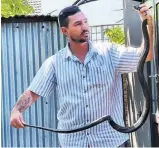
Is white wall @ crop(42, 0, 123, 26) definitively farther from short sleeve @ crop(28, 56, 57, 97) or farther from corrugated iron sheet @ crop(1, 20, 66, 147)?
short sleeve @ crop(28, 56, 57, 97)

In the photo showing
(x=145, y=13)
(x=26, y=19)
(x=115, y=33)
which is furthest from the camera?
(x=115, y=33)

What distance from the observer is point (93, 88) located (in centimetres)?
266

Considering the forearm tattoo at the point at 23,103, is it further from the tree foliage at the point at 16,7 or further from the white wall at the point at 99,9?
the tree foliage at the point at 16,7

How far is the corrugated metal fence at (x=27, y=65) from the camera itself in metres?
4.70

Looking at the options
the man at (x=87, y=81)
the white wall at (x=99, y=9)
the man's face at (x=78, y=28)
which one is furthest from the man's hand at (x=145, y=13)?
the white wall at (x=99, y=9)

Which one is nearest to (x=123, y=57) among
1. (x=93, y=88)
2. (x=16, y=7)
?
(x=93, y=88)

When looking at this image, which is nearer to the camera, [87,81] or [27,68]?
[87,81]

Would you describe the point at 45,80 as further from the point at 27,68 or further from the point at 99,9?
the point at 99,9

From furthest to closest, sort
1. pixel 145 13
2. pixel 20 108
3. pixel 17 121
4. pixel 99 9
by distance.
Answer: pixel 99 9, pixel 20 108, pixel 17 121, pixel 145 13

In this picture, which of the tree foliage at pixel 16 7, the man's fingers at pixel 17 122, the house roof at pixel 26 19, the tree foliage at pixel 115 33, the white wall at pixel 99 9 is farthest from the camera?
the tree foliage at pixel 115 33

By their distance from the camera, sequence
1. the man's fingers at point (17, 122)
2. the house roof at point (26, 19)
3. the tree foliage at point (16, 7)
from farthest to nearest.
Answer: the tree foliage at point (16, 7) → the house roof at point (26, 19) → the man's fingers at point (17, 122)

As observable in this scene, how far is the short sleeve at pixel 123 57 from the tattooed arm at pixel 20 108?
0.56 metres

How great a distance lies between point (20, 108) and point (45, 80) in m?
0.23

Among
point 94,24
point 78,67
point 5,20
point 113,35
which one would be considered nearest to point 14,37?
point 5,20
